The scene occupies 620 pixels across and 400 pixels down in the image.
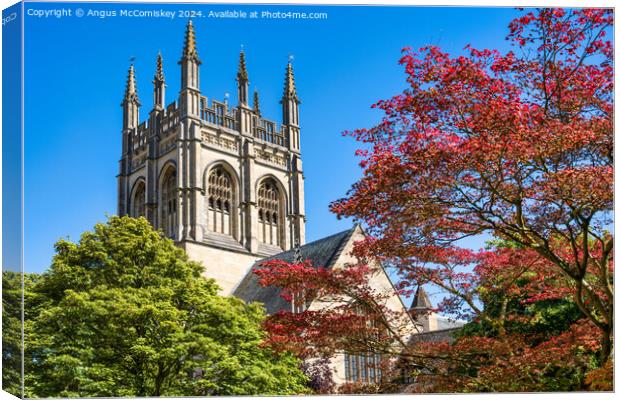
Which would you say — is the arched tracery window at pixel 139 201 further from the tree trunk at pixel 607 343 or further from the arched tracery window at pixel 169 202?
the tree trunk at pixel 607 343

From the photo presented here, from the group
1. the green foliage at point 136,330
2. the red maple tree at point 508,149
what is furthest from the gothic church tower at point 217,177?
the red maple tree at point 508,149

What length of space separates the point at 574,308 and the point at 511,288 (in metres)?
6.23

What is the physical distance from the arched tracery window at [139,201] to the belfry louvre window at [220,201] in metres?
3.50

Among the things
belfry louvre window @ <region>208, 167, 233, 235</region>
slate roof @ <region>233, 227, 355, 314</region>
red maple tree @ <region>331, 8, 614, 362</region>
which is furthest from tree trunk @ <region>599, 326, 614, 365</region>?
belfry louvre window @ <region>208, 167, 233, 235</region>

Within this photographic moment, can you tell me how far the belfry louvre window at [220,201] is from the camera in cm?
4122

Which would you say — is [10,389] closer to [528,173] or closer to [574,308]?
[528,173]

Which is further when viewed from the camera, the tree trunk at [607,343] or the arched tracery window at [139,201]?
the arched tracery window at [139,201]

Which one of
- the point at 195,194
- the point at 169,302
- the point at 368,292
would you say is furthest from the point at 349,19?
the point at 195,194

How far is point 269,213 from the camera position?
143 ft

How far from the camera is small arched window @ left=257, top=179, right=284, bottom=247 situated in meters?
42.8

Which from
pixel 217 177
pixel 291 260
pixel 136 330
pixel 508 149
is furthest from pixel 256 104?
pixel 508 149

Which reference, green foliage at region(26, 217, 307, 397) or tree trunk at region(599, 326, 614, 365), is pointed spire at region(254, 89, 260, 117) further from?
tree trunk at region(599, 326, 614, 365)

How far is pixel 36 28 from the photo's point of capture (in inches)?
519

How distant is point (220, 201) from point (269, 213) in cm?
297
